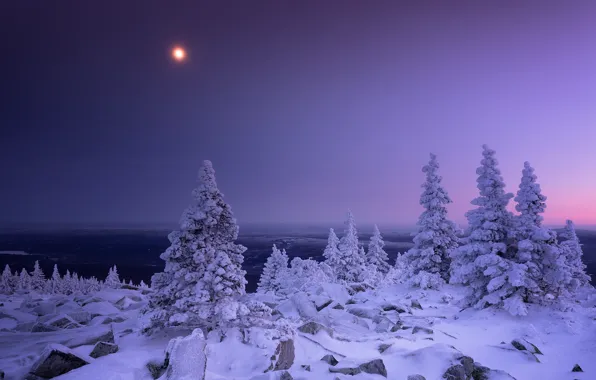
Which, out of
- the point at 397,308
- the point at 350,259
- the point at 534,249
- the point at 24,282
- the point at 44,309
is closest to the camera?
the point at 534,249

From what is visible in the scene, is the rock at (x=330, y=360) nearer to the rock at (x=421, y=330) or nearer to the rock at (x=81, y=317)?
the rock at (x=421, y=330)

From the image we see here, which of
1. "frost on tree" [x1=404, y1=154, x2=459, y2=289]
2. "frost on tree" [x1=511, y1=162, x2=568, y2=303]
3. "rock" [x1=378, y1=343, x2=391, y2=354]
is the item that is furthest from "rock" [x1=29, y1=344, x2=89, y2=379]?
"frost on tree" [x1=404, y1=154, x2=459, y2=289]

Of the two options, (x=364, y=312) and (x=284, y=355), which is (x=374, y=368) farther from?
(x=364, y=312)

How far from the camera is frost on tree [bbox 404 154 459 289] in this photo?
24.0 m

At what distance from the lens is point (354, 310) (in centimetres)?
1562

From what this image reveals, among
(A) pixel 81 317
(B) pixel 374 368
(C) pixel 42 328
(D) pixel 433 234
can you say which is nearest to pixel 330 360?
(B) pixel 374 368

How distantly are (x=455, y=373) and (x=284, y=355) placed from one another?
191 inches

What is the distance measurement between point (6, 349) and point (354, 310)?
14.5 m

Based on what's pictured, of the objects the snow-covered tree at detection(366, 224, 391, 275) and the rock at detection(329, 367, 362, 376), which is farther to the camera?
the snow-covered tree at detection(366, 224, 391, 275)

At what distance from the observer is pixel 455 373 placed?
7.75 m

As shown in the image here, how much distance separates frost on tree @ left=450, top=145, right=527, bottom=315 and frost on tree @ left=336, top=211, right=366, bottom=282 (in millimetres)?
22134

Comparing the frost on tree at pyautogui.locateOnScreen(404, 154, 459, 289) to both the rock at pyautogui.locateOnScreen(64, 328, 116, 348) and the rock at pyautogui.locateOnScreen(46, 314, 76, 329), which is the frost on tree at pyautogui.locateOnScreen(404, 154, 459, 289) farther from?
the rock at pyautogui.locateOnScreen(46, 314, 76, 329)

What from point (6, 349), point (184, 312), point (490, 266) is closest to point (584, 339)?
point (490, 266)

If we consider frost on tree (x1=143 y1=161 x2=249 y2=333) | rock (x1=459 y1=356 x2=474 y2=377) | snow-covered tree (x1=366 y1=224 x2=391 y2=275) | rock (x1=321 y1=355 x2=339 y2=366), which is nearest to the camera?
rock (x1=459 y1=356 x2=474 y2=377)
